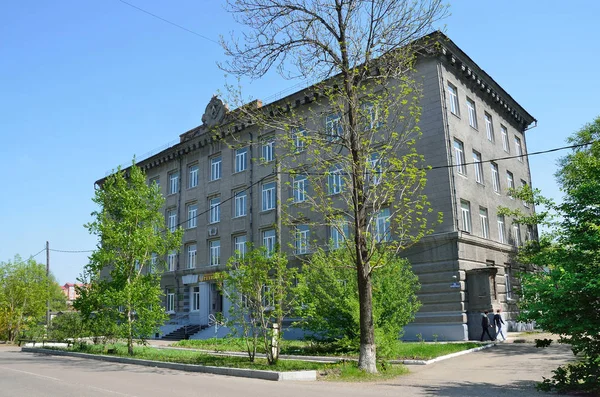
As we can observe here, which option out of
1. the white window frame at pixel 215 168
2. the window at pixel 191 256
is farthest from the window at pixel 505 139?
the window at pixel 191 256

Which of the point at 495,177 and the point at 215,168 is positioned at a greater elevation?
the point at 215,168

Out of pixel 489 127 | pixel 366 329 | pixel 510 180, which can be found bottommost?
pixel 366 329

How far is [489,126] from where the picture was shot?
30.0 m

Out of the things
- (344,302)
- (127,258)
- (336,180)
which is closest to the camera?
(344,302)

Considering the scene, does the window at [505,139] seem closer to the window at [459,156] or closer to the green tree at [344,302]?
the window at [459,156]

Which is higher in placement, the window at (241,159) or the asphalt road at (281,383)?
the window at (241,159)

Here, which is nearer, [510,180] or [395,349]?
[395,349]

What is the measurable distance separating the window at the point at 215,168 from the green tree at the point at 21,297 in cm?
1755

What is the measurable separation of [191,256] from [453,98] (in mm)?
22125

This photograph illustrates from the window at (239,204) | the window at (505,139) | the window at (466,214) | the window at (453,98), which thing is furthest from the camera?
the window at (239,204)

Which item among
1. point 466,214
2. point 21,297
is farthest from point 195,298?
point 466,214

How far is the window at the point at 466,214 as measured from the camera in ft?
79.9

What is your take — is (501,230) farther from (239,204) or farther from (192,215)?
(192,215)

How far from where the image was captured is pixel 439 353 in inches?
665
